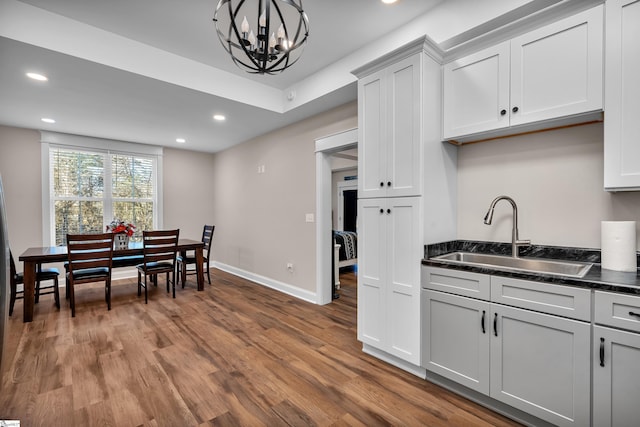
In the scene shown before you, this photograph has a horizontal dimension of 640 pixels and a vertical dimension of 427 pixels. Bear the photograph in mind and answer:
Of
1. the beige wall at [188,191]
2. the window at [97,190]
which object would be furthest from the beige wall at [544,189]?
the window at [97,190]

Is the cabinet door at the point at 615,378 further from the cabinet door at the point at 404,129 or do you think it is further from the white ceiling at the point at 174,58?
the white ceiling at the point at 174,58

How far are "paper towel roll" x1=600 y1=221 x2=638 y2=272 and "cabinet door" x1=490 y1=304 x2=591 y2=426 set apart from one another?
0.51 meters

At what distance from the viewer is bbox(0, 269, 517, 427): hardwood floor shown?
6.09 ft

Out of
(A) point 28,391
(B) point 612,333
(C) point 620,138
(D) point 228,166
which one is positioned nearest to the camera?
(B) point 612,333

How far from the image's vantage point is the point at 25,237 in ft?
15.3

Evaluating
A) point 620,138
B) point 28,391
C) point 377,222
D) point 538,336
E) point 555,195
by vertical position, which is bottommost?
point 28,391

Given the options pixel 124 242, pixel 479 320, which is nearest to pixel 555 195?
pixel 479 320

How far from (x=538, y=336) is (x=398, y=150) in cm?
149

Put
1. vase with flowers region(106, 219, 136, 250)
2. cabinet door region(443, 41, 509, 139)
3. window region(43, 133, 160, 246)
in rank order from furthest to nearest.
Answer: window region(43, 133, 160, 246), vase with flowers region(106, 219, 136, 250), cabinet door region(443, 41, 509, 139)

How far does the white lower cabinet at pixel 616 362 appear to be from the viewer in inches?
56.0

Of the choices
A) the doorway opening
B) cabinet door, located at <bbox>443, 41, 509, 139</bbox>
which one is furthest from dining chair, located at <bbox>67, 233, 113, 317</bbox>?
cabinet door, located at <bbox>443, 41, 509, 139</bbox>

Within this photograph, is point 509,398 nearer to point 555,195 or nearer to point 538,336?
point 538,336

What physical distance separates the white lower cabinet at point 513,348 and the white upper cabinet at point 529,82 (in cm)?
106

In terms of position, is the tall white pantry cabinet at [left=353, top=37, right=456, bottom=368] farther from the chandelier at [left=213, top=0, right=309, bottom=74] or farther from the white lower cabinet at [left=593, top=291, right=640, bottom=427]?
the white lower cabinet at [left=593, top=291, right=640, bottom=427]
